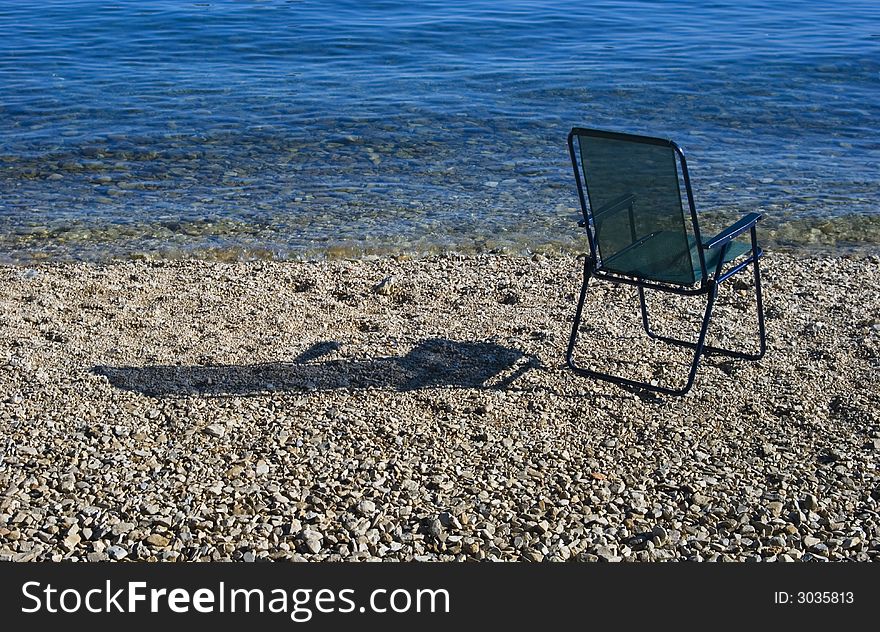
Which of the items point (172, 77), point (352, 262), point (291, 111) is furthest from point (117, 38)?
point (352, 262)

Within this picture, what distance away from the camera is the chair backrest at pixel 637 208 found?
4891mm

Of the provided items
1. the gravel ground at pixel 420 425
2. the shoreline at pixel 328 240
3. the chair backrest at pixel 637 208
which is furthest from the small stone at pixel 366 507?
the shoreline at pixel 328 240

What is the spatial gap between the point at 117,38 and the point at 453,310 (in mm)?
15290

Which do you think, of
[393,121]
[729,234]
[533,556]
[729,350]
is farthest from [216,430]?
[393,121]

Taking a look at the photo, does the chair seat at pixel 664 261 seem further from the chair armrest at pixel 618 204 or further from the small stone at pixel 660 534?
the small stone at pixel 660 534

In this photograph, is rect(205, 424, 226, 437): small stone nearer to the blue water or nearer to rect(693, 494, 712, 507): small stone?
rect(693, 494, 712, 507): small stone

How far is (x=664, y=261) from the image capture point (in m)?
5.13

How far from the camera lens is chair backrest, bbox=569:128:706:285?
4.89 metres

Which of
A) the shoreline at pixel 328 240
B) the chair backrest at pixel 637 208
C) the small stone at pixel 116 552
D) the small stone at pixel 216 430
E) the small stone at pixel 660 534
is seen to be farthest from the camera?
the shoreline at pixel 328 240

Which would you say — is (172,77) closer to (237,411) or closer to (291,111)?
(291,111)

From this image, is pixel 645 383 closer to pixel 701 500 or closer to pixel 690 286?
pixel 690 286

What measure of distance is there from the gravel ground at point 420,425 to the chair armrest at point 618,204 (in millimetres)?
841

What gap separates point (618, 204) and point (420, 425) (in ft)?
5.21

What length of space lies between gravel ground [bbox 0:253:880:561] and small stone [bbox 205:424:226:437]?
0.06 metres
